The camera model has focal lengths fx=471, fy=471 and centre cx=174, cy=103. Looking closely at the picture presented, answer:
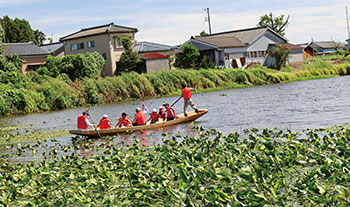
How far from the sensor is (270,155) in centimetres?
1055

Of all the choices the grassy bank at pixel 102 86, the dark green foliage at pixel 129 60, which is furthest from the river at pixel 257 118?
the dark green foliage at pixel 129 60

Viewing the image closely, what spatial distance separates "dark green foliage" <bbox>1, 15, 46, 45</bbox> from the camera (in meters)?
81.4

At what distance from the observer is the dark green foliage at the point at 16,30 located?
81.4 metres

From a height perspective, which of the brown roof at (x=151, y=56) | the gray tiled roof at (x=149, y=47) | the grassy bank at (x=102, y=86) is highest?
the gray tiled roof at (x=149, y=47)

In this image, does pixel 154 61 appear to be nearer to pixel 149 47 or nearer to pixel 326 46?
pixel 149 47

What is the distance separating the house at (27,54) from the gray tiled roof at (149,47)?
42.5 ft

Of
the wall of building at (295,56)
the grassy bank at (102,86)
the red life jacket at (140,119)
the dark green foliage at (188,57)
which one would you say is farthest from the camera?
the wall of building at (295,56)

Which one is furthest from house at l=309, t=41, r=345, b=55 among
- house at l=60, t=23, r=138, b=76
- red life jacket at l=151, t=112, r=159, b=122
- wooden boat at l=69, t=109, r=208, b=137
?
red life jacket at l=151, t=112, r=159, b=122

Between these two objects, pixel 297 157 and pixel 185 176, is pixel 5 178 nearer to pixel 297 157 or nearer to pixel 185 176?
pixel 185 176

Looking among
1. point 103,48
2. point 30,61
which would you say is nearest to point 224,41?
point 103,48

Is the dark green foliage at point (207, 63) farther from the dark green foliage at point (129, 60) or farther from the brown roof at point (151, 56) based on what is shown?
the dark green foliage at point (129, 60)

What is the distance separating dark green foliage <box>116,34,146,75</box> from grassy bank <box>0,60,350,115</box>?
668 centimetres

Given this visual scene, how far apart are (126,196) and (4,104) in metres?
32.4

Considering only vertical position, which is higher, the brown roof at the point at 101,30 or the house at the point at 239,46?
the brown roof at the point at 101,30
